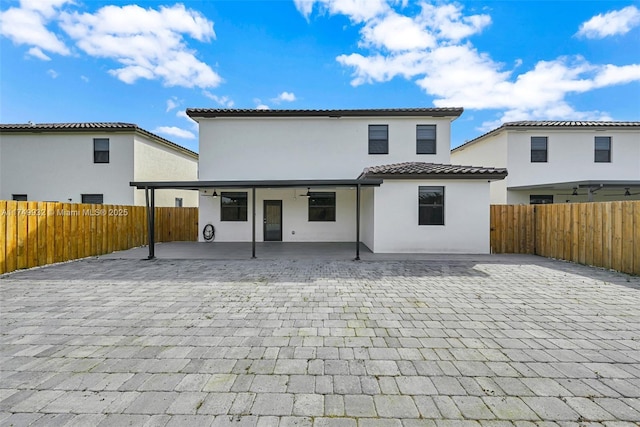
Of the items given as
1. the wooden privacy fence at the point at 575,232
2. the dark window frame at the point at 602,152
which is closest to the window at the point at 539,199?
the dark window frame at the point at 602,152

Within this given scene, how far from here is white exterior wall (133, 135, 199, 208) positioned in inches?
576

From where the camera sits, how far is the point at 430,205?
396 inches

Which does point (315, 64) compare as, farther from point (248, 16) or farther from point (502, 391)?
point (502, 391)

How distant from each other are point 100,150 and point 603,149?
2538 centimetres

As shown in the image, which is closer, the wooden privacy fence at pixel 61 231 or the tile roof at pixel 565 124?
the wooden privacy fence at pixel 61 231

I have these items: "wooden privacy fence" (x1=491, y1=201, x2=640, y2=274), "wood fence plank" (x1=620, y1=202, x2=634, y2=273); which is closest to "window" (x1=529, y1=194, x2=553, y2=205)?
"wooden privacy fence" (x1=491, y1=201, x2=640, y2=274)

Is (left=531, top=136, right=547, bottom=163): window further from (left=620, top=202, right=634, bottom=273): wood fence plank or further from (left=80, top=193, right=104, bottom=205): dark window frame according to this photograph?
(left=80, top=193, right=104, bottom=205): dark window frame

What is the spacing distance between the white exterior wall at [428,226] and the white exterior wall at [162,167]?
12.4 meters

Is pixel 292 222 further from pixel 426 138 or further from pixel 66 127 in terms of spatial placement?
pixel 66 127

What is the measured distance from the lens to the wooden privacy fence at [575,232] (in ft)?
22.8

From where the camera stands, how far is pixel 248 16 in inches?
416

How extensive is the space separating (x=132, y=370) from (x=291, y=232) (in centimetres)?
1072

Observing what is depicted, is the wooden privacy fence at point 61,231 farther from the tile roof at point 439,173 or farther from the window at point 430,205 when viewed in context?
the window at point 430,205

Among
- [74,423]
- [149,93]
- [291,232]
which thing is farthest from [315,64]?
[74,423]
